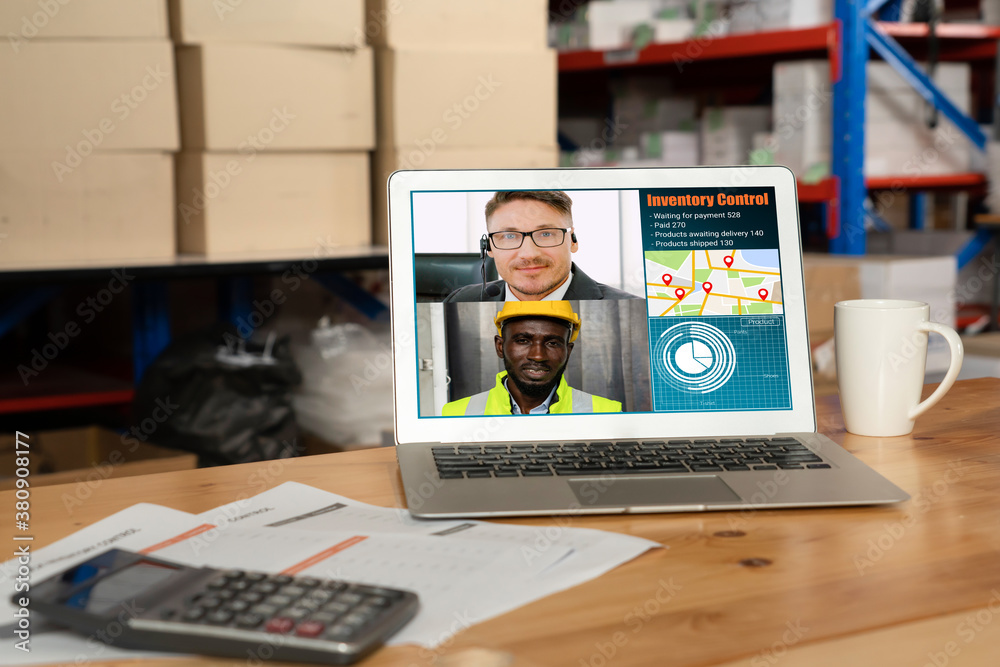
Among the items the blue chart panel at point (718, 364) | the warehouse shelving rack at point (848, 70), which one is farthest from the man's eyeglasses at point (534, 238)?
the warehouse shelving rack at point (848, 70)

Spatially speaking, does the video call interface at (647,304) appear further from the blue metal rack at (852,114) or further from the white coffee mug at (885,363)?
the blue metal rack at (852,114)

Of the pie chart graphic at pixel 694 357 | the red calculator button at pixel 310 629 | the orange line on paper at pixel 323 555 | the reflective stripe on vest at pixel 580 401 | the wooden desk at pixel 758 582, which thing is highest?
the pie chart graphic at pixel 694 357

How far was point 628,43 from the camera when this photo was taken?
2830 millimetres

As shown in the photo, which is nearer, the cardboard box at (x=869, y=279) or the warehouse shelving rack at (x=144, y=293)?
the warehouse shelving rack at (x=144, y=293)

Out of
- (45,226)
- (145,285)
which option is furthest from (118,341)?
(45,226)

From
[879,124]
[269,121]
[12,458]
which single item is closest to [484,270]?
[269,121]

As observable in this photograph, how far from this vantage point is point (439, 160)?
6.82 feet

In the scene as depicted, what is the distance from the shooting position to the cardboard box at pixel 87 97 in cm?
175

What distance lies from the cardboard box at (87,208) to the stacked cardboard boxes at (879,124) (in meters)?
1.58

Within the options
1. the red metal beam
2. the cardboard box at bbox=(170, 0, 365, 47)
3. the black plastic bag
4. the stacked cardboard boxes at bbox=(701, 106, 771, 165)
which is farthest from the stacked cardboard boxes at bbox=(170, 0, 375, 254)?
the stacked cardboard boxes at bbox=(701, 106, 771, 165)

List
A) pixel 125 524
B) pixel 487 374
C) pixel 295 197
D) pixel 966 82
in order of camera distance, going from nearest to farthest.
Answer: pixel 125 524
pixel 487 374
pixel 295 197
pixel 966 82

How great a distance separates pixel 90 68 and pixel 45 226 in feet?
1.02

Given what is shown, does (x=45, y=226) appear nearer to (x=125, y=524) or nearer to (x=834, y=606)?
(x=125, y=524)

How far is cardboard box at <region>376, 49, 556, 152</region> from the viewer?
2.04 m
